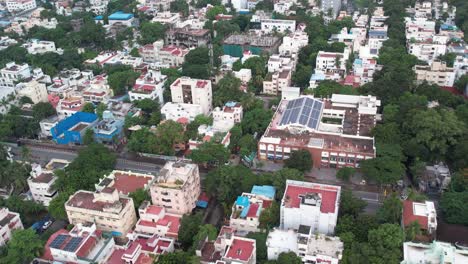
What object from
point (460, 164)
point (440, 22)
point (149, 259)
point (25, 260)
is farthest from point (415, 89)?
point (25, 260)

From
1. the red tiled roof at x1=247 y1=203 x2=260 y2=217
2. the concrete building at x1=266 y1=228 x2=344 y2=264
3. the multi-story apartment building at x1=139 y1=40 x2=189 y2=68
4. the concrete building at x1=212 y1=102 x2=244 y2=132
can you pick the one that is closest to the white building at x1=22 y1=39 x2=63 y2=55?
the multi-story apartment building at x1=139 y1=40 x2=189 y2=68

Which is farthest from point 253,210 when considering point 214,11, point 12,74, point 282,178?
point 214,11

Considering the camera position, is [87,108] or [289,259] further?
[87,108]

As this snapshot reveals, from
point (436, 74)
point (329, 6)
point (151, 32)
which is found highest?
point (329, 6)

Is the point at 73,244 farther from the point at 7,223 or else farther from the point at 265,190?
the point at 265,190

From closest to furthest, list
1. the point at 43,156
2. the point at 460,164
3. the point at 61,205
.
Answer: the point at 61,205 < the point at 460,164 < the point at 43,156

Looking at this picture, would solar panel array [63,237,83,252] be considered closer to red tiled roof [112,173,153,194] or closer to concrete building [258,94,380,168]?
red tiled roof [112,173,153,194]

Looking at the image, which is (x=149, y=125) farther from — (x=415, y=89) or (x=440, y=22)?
(x=440, y=22)
